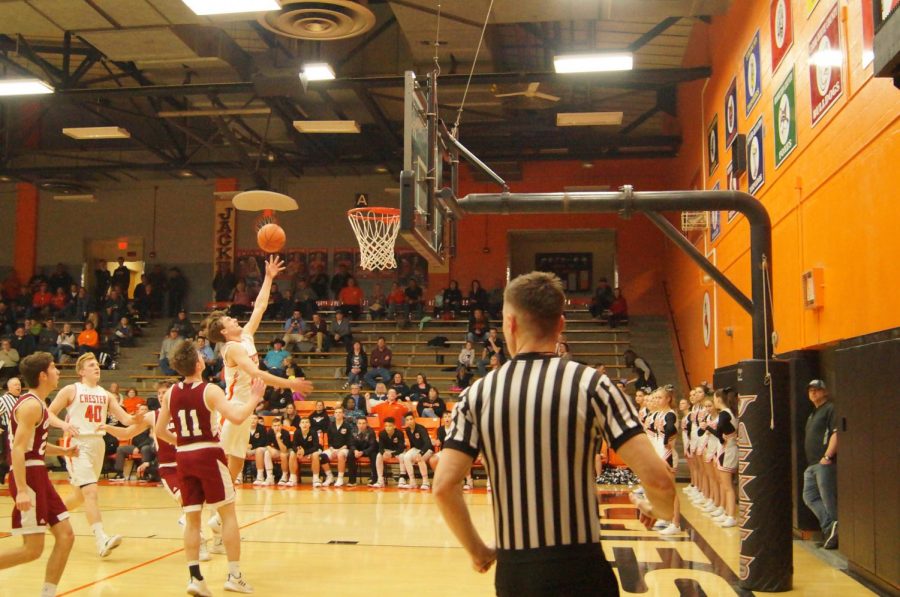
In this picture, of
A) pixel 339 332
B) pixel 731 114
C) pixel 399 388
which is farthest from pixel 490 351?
pixel 731 114

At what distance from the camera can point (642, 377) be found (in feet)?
52.3

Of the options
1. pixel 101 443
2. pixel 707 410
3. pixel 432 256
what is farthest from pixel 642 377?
pixel 101 443

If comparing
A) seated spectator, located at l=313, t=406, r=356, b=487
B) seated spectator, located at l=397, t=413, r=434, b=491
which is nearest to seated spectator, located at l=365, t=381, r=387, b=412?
seated spectator, located at l=313, t=406, r=356, b=487

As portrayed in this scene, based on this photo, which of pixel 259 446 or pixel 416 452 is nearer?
pixel 416 452

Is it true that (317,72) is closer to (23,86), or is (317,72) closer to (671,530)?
(23,86)

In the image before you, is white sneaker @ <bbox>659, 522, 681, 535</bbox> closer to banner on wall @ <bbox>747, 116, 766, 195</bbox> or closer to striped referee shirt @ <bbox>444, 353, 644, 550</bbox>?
banner on wall @ <bbox>747, 116, 766, 195</bbox>

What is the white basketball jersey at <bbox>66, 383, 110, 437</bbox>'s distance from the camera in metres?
7.38

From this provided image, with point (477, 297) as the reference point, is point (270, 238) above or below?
below

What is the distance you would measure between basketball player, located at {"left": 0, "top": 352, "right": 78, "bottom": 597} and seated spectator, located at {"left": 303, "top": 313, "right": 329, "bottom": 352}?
47.2ft

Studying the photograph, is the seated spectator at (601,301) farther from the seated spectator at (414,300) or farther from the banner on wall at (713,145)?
the banner on wall at (713,145)

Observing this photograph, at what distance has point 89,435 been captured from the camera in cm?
752

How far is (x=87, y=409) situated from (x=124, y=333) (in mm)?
14758

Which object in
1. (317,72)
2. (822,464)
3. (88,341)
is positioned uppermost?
(317,72)

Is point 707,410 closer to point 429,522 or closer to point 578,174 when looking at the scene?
point 429,522
